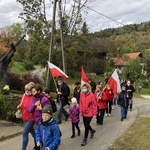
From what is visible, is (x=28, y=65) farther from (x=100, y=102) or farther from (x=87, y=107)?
(x=87, y=107)

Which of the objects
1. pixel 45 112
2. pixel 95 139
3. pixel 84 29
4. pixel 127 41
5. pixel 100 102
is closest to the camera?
pixel 45 112

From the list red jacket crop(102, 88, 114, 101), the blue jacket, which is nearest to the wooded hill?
red jacket crop(102, 88, 114, 101)

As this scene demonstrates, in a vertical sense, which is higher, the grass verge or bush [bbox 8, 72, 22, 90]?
bush [bbox 8, 72, 22, 90]

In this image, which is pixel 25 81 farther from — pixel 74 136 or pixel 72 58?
pixel 74 136

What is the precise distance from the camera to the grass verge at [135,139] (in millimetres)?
7636

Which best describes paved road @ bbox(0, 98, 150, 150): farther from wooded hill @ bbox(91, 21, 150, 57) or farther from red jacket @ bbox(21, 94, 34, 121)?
wooded hill @ bbox(91, 21, 150, 57)

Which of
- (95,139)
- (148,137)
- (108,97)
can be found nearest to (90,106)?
(95,139)

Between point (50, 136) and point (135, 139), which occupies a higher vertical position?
point (50, 136)

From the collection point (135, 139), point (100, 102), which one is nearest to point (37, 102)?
point (135, 139)

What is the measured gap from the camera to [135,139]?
8.41m

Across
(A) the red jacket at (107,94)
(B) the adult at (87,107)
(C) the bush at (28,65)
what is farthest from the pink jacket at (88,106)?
(C) the bush at (28,65)

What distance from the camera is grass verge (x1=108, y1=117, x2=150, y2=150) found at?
25.1 feet

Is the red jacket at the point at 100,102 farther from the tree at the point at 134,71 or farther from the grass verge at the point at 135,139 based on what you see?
the tree at the point at 134,71

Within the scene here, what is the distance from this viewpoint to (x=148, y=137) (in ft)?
28.7
